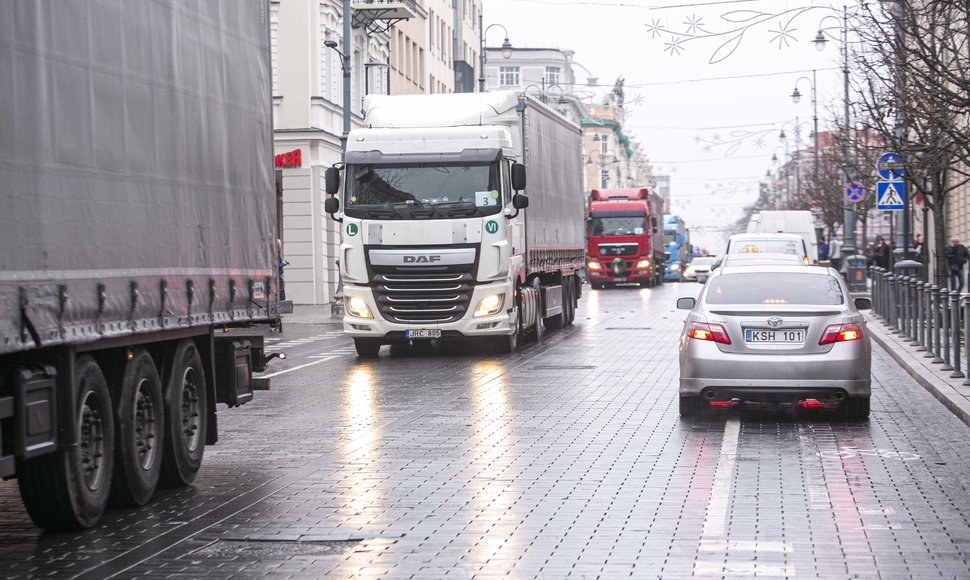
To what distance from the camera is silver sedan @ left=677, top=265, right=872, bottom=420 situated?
13.9 meters

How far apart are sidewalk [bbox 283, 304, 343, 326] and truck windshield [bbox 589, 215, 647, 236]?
15.7 m

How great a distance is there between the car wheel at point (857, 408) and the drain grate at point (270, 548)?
6.96 meters

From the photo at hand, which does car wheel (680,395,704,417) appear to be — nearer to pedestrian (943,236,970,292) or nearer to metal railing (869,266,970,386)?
metal railing (869,266,970,386)

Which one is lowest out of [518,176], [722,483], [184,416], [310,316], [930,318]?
[310,316]

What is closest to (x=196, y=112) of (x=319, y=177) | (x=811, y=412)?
(x=811, y=412)

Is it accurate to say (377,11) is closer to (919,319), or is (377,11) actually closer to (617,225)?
(617,225)

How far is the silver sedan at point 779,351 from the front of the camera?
13.9 m

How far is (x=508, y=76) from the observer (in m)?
138

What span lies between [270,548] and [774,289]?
7.66 m

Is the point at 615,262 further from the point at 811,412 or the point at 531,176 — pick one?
the point at 811,412

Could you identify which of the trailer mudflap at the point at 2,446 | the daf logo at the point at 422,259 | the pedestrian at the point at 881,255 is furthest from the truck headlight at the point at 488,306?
the pedestrian at the point at 881,255

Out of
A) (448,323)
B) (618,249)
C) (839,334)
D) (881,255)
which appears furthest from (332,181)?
(618,249)

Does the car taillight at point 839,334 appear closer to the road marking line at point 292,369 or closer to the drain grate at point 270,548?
the drain grate at point 270,548

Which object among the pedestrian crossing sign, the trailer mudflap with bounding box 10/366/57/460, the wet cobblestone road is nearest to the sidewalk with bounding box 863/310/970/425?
the wet cobblestone road
